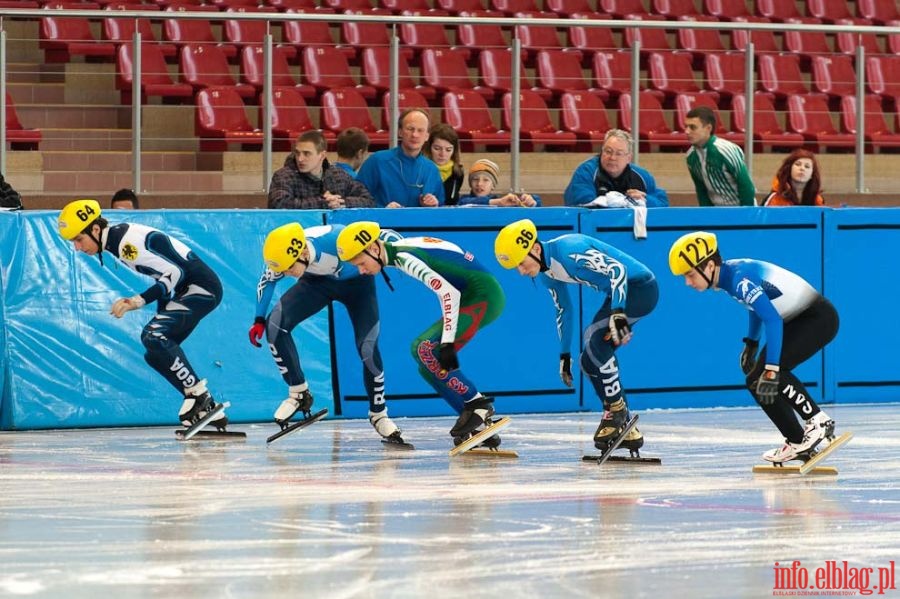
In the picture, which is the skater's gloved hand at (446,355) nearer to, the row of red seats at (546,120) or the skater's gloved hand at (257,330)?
the skater's gloved hand at (257,330)

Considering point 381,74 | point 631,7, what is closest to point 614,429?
point 381,74

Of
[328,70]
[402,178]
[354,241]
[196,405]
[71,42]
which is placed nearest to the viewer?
[354,241]

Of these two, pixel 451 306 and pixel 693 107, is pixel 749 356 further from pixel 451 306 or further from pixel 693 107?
pixel 693 107

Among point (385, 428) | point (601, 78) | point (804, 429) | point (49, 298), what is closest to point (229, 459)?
point (385, 428)

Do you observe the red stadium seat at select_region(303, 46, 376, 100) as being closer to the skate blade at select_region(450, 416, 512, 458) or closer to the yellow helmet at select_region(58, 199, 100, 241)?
the yellow helmet at select_region(58, 199, 100, 241)

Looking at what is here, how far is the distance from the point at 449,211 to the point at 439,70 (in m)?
3.08

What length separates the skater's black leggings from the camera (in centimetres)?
877

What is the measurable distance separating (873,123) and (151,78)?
686 cm

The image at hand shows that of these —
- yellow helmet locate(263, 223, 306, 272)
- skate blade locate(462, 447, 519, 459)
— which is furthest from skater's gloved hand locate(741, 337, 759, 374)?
yellow helmet locate(263, 223, 306, 272)

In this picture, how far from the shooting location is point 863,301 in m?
12.5

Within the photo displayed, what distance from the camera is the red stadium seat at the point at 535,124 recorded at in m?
13.8

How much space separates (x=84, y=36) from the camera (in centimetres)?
1325

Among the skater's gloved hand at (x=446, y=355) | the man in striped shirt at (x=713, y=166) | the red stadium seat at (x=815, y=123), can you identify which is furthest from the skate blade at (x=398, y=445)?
the red stadium seat at (x=815, y=123)

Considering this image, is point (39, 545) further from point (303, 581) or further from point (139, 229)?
point (139, 229)
